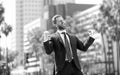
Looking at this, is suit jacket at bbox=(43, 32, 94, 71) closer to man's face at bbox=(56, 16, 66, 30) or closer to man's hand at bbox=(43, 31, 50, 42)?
man's hand at bbox=(43, 31, 50, 42)

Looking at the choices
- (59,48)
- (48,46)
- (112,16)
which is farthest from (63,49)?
(112,16)

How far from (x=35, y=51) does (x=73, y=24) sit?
11.0 m

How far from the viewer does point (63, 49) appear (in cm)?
789

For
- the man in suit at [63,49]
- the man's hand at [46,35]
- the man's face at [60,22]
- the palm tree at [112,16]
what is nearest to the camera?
the man's hand at [46,35]

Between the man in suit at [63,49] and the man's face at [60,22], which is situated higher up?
the man's face at [60,22]

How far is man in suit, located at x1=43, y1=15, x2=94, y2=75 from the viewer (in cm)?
773

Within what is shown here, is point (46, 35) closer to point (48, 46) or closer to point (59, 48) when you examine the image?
point (48, 46)

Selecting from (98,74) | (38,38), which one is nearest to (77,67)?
(38,38)

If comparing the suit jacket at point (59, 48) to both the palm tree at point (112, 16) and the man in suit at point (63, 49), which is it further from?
the palm tree at point (112, 16)

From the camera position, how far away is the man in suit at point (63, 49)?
7.73 metres

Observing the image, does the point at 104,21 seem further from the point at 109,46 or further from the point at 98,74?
the point at 109,46

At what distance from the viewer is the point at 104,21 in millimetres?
75562

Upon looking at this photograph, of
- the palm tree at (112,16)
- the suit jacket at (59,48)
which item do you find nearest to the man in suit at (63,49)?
the suit jacket at (59,48)

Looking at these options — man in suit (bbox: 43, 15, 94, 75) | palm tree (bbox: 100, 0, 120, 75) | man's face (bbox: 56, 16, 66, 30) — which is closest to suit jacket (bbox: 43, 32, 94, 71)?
man in suit (bbox: 43, 15, 94, 75)
